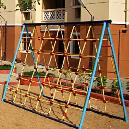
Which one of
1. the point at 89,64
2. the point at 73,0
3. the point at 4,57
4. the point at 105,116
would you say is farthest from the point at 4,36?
the point at 105,116

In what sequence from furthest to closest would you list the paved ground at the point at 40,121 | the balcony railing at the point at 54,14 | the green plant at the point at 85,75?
the balcony railing at the point at 54,14 < the green plant at the point at 85,75 < the paved ground at the point at 40,121

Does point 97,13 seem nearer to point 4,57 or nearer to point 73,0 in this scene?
point 73,0

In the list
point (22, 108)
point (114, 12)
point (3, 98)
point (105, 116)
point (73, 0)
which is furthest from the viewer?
point (73, 0)

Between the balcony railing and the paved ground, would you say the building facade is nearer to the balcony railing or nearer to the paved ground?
the balcony railing

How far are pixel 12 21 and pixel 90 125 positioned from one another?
20.2m

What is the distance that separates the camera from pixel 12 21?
95.1ft

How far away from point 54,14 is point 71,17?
239 centimetres

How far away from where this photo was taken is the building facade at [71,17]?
20.0 meters

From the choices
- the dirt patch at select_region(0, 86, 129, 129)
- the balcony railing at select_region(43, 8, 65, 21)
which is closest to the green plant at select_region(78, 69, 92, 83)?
the dirt patch at select_region(0, 86, 129, 129)

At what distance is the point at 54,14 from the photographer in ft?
82.9

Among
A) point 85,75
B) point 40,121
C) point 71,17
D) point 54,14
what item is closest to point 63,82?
point 85,75

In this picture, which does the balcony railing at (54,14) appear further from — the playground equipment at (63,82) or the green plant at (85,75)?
the green plant at (85,75)

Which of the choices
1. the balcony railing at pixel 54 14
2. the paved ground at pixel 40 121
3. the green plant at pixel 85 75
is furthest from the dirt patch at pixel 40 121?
the balcony railing at pixel 54 14

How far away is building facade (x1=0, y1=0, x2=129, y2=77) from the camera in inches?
786
